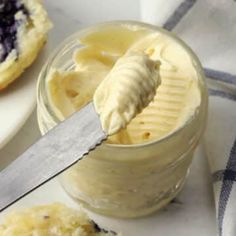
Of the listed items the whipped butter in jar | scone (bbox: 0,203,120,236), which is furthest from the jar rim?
scone (bbox: 0,203,120,236)

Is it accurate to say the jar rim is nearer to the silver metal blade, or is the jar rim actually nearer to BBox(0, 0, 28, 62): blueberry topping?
the silver metal blade

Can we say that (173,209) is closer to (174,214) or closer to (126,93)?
(174,214)

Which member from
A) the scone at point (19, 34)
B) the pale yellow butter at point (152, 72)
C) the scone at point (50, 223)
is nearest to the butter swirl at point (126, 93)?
the pale yellow butter at point (152, 72)

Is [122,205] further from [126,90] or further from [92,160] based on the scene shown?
[126,90]

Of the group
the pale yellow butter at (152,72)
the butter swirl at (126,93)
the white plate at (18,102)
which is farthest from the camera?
the white plate at (18,102)

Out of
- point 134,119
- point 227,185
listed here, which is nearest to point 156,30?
point 134,119

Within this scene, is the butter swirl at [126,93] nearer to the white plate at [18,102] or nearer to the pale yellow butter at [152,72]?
the pale yellow butter at [152,72]

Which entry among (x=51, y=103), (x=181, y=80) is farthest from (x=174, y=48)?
(x=51, y=103)
